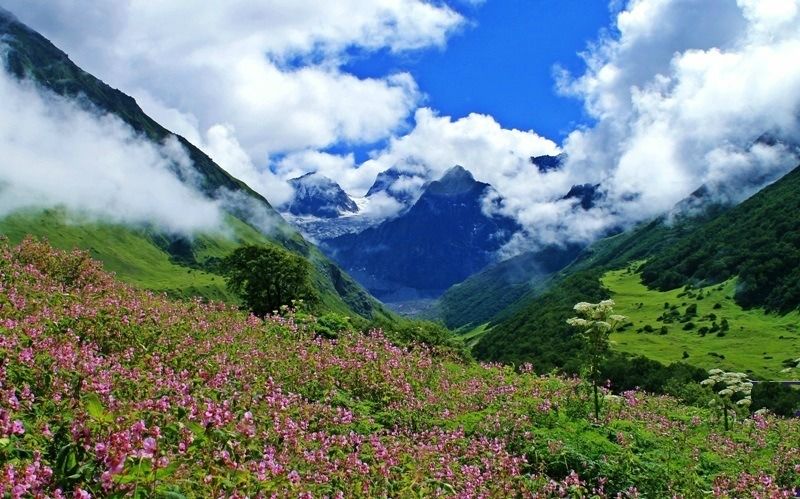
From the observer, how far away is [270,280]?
6719 centimetres

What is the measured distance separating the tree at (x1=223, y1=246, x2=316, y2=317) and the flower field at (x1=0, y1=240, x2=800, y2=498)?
4365cm

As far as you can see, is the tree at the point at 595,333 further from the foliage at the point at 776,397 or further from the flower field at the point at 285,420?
the foliage at the point at 776,397

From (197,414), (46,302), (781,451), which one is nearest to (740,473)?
(781,451)

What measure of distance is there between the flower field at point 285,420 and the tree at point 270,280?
43.7 meters

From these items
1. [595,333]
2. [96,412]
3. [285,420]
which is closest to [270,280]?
[595,333]

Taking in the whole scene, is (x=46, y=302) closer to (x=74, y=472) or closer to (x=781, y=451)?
(x=74, y=472)

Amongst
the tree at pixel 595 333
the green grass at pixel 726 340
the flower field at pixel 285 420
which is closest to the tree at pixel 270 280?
the flower field at pixel 285 420

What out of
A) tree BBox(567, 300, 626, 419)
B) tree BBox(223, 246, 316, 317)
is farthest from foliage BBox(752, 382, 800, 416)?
tree BBox(567, 300, 626, 419)

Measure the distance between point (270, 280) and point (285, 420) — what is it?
58179mm

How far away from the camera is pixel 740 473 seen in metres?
13.8

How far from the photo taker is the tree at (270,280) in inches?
2635

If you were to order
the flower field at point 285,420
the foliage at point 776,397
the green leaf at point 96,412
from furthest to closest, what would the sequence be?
1. the foliage at point 776,397
2. the flower field at point 285,420
3. the green leaf at point 96,412

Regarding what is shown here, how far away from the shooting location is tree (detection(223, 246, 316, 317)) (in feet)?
220

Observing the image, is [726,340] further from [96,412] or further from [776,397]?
[96,412]
